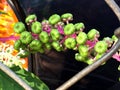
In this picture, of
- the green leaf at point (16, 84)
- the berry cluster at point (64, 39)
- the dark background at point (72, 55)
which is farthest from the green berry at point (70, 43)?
the dark background at point (72, 55)

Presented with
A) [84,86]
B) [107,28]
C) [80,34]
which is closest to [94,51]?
[80,34]

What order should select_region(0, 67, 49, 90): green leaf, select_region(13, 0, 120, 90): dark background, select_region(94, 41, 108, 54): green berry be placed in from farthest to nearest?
select_region(13, 0, 120, 90): dark background, select_region(0, 67, 49, 90): green leaf, select_region(94, 41, 108, 54): green berry

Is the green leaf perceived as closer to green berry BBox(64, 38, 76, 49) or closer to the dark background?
green berry BBox(64, 38, 76, 49)

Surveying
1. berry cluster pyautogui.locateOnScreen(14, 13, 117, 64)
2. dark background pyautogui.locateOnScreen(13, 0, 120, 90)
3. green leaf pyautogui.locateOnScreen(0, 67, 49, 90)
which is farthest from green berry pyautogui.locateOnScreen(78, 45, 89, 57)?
dark background pyautogui.locateOnScreen(13, 0, 120, 90)

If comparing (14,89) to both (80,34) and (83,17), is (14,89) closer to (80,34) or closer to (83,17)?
(80,34)

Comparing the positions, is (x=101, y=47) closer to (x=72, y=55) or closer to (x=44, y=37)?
(x=44, y=37)

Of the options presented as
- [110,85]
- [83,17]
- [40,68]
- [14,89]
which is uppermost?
[14,89]
